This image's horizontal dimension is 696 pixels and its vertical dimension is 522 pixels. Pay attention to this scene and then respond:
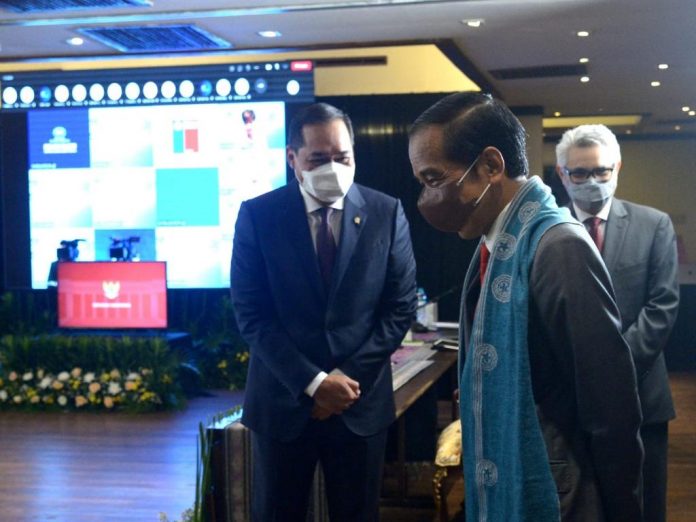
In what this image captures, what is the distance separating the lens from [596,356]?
1.43 m

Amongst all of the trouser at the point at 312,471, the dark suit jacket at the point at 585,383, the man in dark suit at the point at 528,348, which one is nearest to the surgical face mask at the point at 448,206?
the man in dark suit at the point at 528,348

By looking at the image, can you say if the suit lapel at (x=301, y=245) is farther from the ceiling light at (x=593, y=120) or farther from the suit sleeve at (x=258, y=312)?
the ceiling light at (x=593, y=120)

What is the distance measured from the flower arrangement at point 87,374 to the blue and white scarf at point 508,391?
601 cm

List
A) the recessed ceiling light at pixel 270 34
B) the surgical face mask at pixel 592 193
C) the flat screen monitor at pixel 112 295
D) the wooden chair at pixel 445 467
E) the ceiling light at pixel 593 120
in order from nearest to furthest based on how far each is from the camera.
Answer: the surgical face mask at pixel 592 193, the wooden chair at pixel 445 467, the recessed ceiling light at pixel 270 34, the flat screen monitor at pixel 112 295, the ceiling light at pixel 593 120

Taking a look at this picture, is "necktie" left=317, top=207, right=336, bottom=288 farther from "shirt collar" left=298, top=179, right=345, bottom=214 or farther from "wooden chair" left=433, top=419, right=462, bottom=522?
"wooden chair" left=433, top=419, right=462, bottom=522

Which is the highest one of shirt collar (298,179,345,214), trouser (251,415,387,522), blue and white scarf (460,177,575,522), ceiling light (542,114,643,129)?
ceiling light (542,114,643,129)

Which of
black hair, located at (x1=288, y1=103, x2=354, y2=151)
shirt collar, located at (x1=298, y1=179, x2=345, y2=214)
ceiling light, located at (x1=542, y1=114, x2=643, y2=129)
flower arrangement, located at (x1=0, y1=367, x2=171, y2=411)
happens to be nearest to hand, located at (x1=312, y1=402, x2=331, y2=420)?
shirt collar, located at (x1=298, y1=179, x2=345, y2=214)

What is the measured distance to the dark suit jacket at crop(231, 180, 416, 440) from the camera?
2.57 metres

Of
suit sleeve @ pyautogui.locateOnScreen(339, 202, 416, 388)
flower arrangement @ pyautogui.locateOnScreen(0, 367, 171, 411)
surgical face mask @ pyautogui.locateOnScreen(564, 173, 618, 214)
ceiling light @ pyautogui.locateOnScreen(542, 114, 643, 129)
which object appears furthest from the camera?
ceiling light @ pyautogui.locateOnScreen(542, 114, 643, 129)

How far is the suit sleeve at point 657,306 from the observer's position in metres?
2.63

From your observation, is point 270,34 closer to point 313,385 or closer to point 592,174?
point 592,174

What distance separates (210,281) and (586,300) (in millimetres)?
7473

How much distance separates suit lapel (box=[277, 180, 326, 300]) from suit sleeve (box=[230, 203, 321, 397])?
0.08 m

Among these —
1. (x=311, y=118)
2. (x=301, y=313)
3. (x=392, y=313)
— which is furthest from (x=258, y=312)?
(x=311, y=118)
